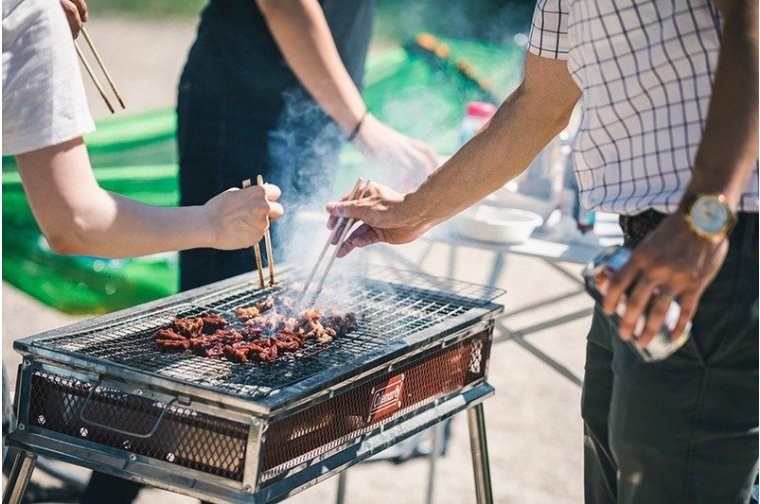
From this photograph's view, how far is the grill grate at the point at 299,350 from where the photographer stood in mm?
2117

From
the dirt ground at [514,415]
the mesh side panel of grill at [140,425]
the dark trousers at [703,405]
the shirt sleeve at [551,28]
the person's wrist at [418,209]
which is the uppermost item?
the shirt sleeve at [551,28]

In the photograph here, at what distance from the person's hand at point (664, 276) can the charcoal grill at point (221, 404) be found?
75 centimetres

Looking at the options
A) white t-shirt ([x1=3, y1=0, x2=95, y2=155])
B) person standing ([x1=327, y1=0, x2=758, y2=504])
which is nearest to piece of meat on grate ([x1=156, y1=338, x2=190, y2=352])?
white t-shirt ([x1=3, y1=0, x2=95, y2=155])

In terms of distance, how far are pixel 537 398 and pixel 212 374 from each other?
10.5 feet

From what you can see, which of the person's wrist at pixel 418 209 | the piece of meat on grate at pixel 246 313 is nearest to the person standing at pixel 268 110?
the person's wrist at pixel 418 209

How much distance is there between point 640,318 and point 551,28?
0.89 m

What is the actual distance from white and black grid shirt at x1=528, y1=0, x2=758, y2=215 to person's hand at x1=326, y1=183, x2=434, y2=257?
73 centimetres

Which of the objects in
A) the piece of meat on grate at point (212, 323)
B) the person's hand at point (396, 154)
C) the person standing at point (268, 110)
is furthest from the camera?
the person standing at point (268, 110)

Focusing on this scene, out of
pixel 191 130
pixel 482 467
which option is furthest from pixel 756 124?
pixel 191 130

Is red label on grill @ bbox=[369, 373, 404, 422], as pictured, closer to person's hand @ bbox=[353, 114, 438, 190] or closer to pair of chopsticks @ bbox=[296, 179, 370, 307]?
pair of chopsticks @ bbox=[296, 179, 370, 307]

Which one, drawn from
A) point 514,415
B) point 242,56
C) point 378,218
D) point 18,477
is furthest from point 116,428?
point 514,415

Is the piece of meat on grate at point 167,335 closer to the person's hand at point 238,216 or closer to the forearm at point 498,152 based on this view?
the person's hand at point 238,216

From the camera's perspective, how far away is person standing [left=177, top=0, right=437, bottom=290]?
3.42 metres

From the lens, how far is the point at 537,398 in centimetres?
505
